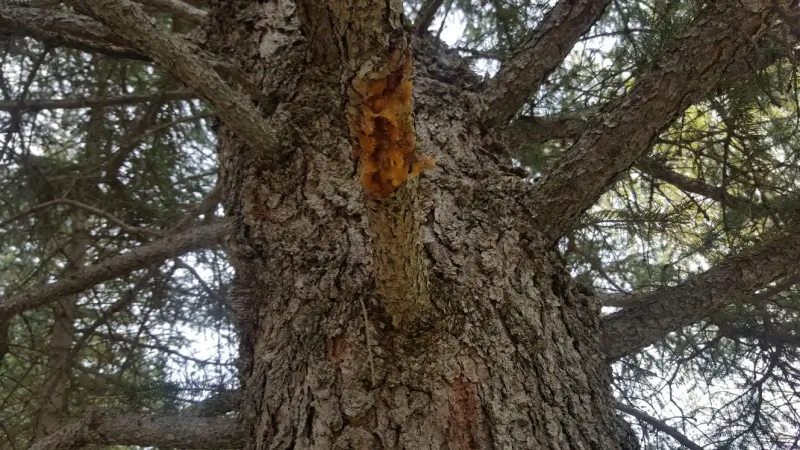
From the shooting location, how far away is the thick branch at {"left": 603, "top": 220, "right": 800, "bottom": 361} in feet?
4.69

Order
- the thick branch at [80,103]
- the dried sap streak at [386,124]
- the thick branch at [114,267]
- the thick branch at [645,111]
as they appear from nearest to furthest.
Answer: the dried sap streak at [386,124] < the thick branch at [645,111] < the thick branch at [114,267] < the thick branch at [80,103]

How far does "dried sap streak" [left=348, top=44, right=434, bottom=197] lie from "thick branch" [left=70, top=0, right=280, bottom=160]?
1.71 ft

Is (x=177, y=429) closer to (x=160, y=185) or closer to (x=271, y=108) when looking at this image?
(x=271, y=108)

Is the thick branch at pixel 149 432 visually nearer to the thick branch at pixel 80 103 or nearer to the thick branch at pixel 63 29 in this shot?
the thick branch at pixel 63 29

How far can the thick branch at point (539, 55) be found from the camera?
1635mm

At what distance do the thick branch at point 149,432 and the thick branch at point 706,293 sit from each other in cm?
88

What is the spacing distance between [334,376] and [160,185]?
2.35 m

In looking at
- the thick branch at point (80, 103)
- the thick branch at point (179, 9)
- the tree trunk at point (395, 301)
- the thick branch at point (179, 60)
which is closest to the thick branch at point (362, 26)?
the tree trunk at point (395, 301)

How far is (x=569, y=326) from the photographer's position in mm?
1326

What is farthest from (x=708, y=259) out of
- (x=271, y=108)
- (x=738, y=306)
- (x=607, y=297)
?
(x=271, y=108)

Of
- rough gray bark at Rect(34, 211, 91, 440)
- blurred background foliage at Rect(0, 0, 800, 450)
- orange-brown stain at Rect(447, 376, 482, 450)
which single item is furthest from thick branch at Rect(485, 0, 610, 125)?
rough gray bark at Rect(34, 211, 91, 440)

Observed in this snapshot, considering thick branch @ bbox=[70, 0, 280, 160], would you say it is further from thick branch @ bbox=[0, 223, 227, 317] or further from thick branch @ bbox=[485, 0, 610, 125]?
thick branch @ bbox=[0, 223, 227, 317]

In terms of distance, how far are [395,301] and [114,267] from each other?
1284 mm

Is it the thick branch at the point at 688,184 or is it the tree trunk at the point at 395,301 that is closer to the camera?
the tree trunk at the point at 395,301
